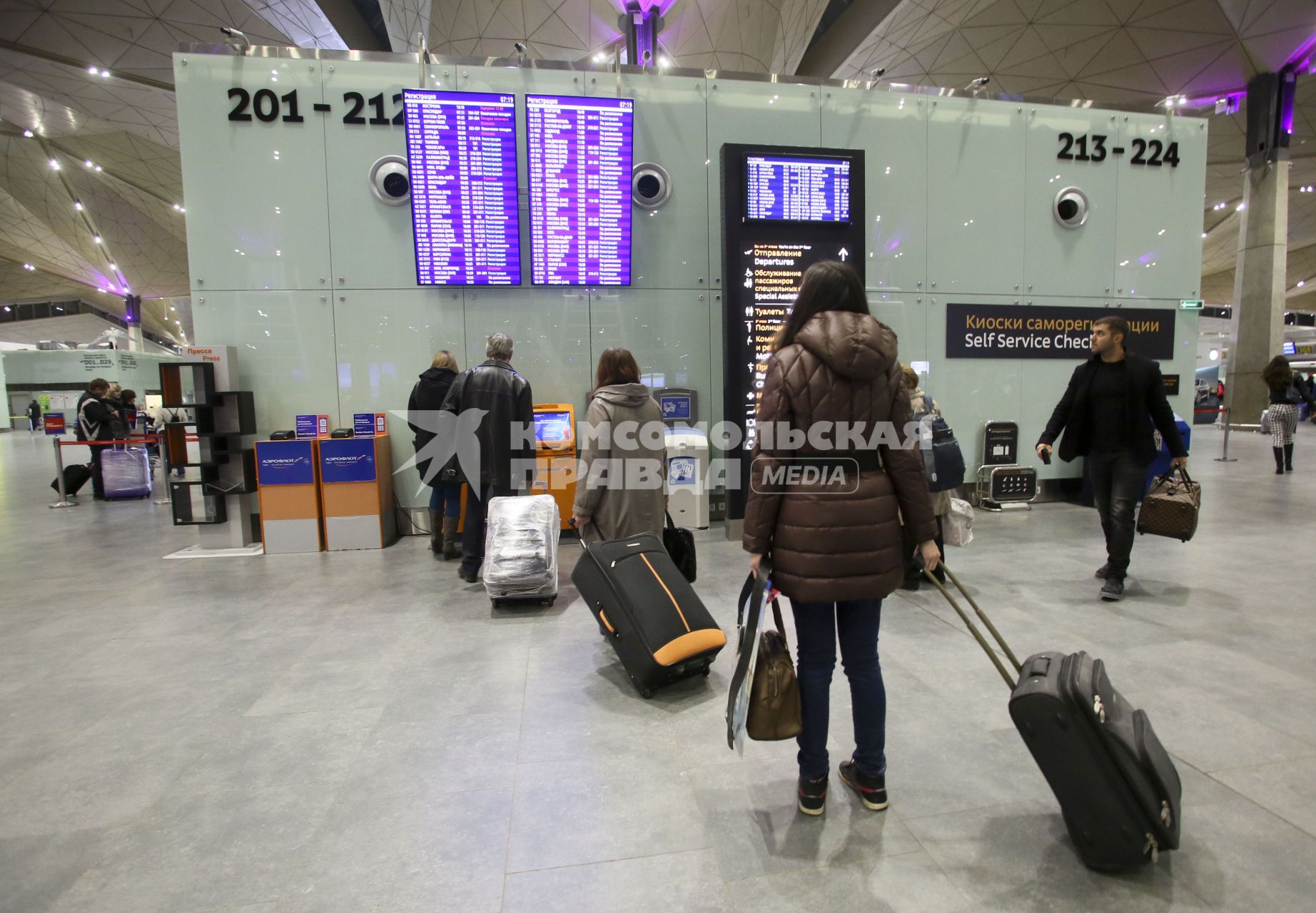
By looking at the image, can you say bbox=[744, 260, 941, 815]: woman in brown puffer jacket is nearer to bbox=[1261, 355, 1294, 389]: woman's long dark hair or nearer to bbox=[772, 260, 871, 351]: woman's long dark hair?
bbox=[772, 260, 871, 351]: woman's long dark hair

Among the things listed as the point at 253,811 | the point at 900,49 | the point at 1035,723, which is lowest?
the point at 253,811

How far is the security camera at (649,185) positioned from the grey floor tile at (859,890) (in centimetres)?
614

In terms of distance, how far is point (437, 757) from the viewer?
255cm

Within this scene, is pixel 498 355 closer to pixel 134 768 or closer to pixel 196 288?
pixel 134 768

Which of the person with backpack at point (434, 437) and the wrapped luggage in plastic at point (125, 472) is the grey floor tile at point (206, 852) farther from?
the wrapped luggage in plastic at point (125, 472)

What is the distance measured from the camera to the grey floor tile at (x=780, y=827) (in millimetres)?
1914

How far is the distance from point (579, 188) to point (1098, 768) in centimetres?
608

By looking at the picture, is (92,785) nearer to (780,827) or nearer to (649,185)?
(780,827)

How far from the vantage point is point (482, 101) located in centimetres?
592

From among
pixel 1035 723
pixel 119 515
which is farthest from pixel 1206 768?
pixel 119 515

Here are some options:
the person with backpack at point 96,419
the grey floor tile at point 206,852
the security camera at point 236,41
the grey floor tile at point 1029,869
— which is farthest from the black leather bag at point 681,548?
the person with backpack at point 96,419

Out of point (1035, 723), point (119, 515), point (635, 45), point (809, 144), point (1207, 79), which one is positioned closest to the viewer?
point (1035, 723)

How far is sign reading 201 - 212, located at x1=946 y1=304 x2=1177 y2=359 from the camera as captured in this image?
7379mm

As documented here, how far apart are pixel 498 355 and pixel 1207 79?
756 inches
